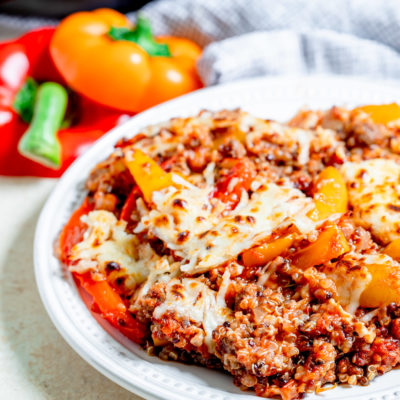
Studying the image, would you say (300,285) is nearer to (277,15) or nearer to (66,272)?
(66,272)

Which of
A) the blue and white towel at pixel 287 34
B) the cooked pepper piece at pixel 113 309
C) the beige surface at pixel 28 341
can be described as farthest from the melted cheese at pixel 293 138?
the beige surface at pixel 28 341

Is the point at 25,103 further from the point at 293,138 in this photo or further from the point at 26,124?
the point at 293,138

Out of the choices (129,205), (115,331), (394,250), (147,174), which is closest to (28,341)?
(115,331)

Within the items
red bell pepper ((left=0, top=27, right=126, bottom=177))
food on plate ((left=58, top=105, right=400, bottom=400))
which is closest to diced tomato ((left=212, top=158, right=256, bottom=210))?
food on plate ((left=58, top=105, right=400, bottom=400))

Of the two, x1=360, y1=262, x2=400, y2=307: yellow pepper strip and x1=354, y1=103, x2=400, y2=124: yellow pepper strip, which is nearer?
x1=360, y1=262, x2=400, y2=307: yellow pepper strip

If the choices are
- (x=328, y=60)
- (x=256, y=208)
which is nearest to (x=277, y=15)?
(x=328, y=60)

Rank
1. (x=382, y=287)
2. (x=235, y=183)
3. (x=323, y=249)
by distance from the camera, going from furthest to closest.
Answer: (x=235, y=183) → (x=323, y=249) → (x=382, y=287)

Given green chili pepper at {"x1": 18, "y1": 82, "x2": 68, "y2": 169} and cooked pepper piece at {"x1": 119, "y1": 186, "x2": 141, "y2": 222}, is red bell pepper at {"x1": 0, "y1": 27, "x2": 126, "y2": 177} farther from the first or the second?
cooked pepper piece at {"x1": 119, "y1": 186, "x2": 141, "y2": 222}
